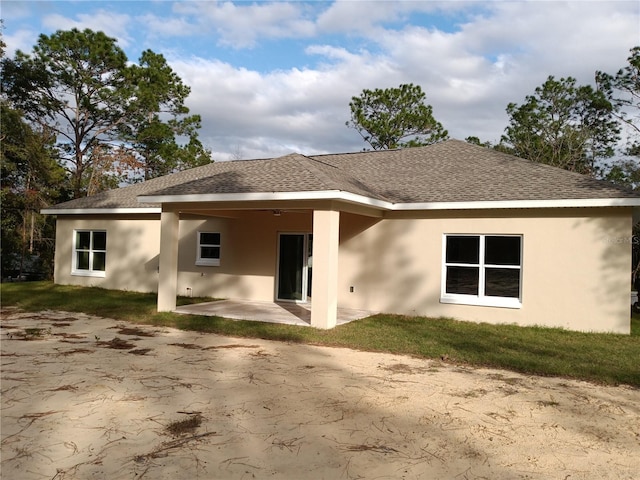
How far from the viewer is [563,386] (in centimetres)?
628

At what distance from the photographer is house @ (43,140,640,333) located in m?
9.97

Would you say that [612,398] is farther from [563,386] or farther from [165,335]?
[165,335]

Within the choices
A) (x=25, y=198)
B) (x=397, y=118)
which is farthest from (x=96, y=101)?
(x=397, y=118)

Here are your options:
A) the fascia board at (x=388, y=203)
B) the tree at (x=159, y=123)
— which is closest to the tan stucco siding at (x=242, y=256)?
the fascia board at (x=388, y=203)

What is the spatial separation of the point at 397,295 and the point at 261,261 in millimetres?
4317

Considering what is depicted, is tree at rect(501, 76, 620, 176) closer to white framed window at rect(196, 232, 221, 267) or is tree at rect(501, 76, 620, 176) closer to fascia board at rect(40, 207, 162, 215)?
white framed window at rect(196, 232, 221, 267)

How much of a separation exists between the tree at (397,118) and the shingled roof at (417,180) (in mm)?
16070

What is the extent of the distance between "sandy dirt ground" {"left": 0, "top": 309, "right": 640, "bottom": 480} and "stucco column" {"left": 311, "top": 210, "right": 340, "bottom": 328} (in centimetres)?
198

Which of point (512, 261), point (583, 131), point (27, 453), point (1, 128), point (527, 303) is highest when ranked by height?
point (583, 131)

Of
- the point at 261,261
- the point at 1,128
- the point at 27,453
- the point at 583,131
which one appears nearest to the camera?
the point at 27,453

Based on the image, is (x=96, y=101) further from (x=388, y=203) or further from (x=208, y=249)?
(x=388, y=203)

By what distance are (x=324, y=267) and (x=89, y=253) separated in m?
11.3

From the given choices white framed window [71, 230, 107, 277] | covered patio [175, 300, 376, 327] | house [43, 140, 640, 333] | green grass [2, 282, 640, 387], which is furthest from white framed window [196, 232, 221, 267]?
white framed window [71, 230, 107, 277]

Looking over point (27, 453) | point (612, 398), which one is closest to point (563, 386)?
point (612, 398)
